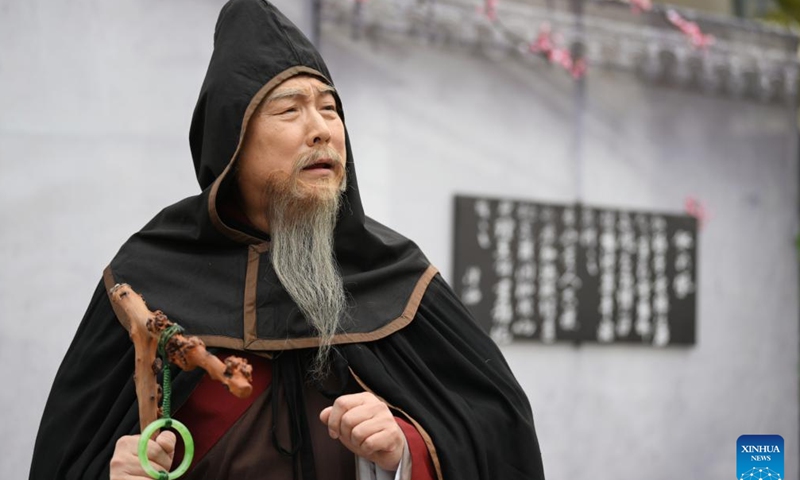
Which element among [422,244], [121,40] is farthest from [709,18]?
Result: [121,40]

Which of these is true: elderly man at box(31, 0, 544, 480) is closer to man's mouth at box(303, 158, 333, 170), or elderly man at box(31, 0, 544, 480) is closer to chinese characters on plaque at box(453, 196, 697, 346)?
man's mouth at box(303, 158, 333, 170)

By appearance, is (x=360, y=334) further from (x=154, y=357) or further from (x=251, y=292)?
(x=154, y=357)

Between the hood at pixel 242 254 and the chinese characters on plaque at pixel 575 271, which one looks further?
the chinese characters on plaque at pixel 575 271

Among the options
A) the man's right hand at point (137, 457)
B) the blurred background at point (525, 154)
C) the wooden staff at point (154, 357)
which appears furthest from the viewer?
the blurred background at point (525, 154)

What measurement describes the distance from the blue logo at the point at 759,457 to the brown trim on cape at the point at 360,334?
1030 mm

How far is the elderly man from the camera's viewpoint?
231cm

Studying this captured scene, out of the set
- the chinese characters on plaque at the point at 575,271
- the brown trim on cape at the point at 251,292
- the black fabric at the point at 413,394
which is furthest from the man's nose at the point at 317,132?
the chinese characters on plaque at the point at 575,271

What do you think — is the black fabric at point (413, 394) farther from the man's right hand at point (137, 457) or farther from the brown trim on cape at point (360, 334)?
the man's right hand at point (137, 457)

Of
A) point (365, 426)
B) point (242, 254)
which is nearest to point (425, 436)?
point (365, 426)

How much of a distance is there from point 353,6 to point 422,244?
1.32 meters

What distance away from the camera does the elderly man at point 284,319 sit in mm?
2307

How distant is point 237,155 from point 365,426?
2.44 feet

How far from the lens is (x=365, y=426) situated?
2.11m

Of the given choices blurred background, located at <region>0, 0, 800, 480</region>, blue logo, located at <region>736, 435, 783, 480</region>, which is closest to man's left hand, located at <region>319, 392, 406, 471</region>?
blue logo, located at <region>736, 435, 783, 480</region>
